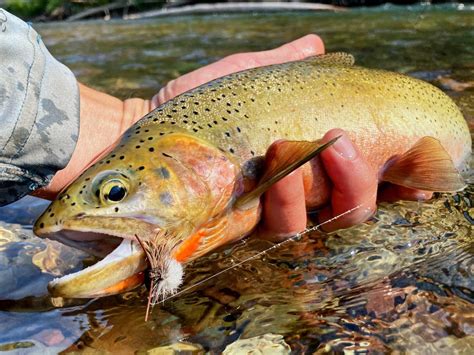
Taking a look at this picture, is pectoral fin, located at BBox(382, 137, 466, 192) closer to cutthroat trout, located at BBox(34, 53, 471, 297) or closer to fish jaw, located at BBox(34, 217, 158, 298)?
cutthroat trout, located at BBox(34, 53, 471, 297)

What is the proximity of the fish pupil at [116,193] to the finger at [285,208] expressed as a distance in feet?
1.96

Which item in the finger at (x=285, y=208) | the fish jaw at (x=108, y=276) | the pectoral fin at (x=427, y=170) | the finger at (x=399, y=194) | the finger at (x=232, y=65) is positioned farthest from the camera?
the finger at (x=232, y=65)

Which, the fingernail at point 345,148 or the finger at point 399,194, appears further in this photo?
the finger at point 399,194

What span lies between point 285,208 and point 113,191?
0.71 meters

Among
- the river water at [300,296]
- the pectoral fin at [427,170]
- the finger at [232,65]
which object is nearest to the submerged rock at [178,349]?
the river water at [300,296]

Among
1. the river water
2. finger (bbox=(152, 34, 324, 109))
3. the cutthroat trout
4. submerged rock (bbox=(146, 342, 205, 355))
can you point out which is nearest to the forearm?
finger (bbox=(152, 34, 324, 109))

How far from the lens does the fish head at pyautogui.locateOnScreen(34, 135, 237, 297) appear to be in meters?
1.87

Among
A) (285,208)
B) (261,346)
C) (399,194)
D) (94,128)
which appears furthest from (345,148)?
(94,128)

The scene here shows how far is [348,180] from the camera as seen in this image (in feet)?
7.88

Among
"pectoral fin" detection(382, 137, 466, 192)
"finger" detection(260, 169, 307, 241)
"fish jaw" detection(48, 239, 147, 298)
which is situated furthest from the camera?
"pectoral fin" detection(382, 137, 466, 192)

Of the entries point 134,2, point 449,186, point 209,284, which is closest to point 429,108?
point 449,186

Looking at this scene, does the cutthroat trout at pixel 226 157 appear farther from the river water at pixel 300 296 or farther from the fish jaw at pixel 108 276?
the river water at pixel 300 296

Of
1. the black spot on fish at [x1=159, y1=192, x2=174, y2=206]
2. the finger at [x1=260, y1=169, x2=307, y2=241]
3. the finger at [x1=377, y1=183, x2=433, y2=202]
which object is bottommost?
the finger at [x1=377, y1=183, x2=433, y2=202]

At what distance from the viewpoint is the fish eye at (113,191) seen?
1938 mm
